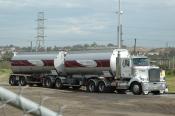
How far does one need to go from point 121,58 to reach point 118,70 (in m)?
0.91

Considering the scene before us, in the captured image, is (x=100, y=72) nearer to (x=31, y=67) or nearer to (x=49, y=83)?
(x=49, y=83)

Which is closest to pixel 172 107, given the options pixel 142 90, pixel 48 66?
pixel 142 90

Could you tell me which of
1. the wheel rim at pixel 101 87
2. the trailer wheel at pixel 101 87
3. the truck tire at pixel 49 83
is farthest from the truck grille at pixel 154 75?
the truck tire at pixel 49 83

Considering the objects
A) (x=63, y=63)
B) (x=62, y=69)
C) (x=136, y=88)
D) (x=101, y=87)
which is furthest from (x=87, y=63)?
(x=136, y=88)

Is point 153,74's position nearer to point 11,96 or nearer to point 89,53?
point 89,53

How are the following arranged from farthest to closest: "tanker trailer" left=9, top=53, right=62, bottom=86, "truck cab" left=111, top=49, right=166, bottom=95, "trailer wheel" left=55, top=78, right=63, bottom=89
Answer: "tanker trailer" left=9, top=53, right=62, bottom=86, "trailer wheel" left=55, top=78, right=63, bottom=89, "truck cab" left=111, top=49, right=166, bottom=95

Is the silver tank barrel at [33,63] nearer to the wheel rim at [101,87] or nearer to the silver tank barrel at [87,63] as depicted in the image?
the silver tank barrel at [87,63]

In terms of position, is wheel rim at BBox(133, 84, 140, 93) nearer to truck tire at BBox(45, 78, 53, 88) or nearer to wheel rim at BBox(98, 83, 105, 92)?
wheel rim at BBox(98, 83, 105, 92)

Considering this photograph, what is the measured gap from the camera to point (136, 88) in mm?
36188

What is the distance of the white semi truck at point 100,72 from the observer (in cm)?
3644

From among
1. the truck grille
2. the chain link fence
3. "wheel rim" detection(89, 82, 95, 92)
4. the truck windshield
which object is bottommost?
"wheel rim" detection(89, 82, 95, 92)

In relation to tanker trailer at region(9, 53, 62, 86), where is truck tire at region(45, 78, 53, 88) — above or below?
below

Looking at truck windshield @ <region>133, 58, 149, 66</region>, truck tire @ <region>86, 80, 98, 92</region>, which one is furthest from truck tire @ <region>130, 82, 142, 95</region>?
truck tire @ <region>86, 80, 98, 92</region>

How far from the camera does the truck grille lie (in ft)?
119
